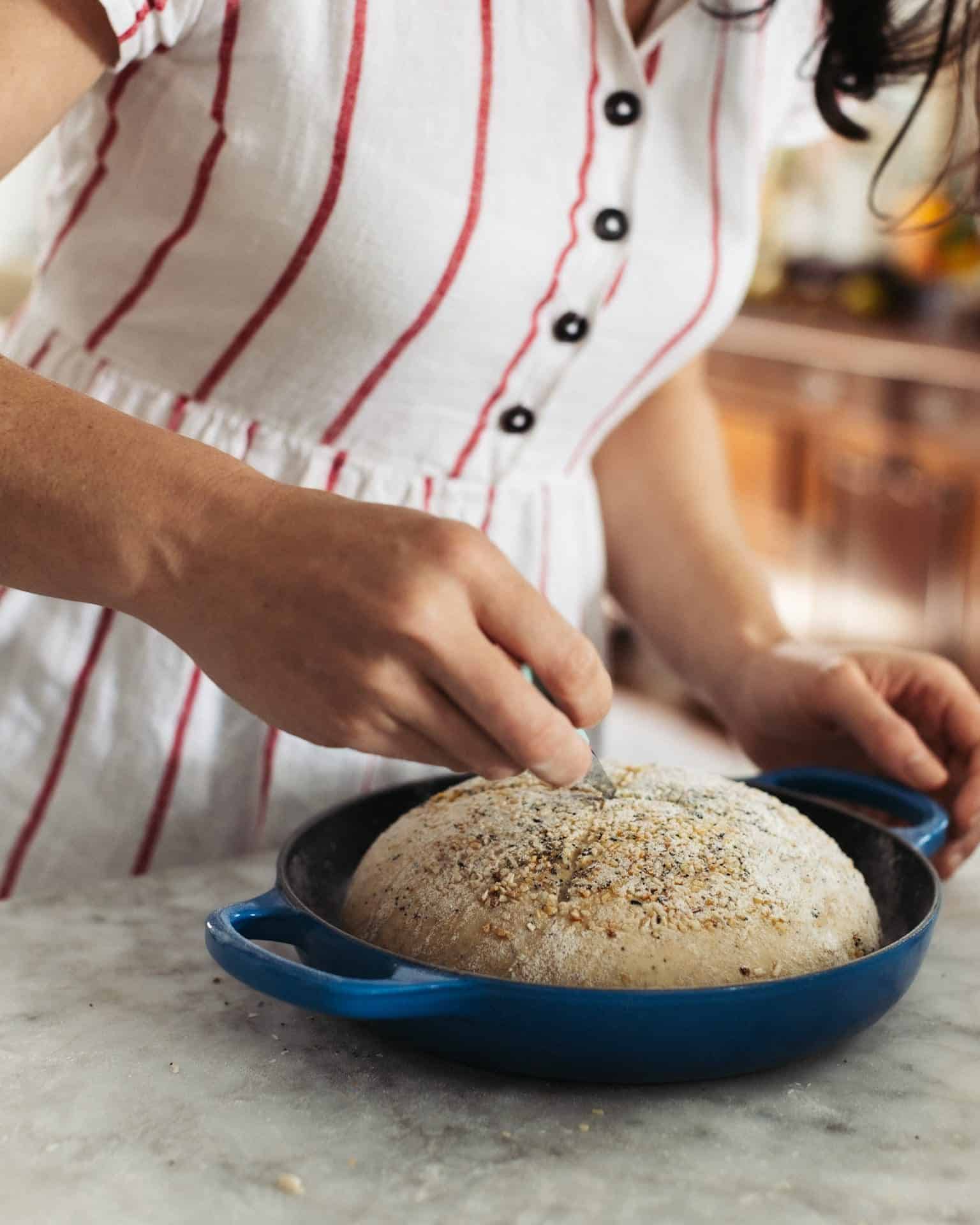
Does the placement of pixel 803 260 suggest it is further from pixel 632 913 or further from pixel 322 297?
pixel 632 913

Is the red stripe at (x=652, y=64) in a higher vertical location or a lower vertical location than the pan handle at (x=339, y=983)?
higher

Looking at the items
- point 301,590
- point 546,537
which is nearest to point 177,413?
point 546,537

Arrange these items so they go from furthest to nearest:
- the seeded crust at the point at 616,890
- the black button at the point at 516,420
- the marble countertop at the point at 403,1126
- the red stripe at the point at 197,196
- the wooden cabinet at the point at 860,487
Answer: the wooden cabinet at the point at 860,487, the black button at the point at 516,420, the red stripe at the point at 197,196, the seeded crust at the point at 616,890, the marble countertop at the point at 403,1126

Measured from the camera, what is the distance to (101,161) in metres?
0.90

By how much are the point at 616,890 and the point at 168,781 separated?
1.42 feet

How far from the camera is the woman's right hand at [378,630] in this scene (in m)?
0.58

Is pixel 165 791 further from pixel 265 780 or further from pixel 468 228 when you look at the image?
pixel 468 228

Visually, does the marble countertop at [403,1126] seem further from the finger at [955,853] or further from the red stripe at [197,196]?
the red stripe at [197,196]

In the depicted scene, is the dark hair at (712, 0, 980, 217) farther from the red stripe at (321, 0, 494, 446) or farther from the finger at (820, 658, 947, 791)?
the finger at (820, 658, 947, 791)

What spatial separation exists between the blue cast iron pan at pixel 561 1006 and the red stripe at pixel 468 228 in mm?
383

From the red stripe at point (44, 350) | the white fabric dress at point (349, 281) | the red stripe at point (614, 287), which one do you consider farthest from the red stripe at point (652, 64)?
the red stripe at point (44, 350)

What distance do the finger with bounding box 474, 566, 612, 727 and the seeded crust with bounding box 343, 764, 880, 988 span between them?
10cm

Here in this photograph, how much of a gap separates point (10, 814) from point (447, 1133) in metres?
0.52

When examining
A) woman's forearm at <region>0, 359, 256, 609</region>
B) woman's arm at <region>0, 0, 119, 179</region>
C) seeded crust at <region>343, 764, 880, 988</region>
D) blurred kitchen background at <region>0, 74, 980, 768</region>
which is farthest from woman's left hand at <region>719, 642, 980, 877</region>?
blurred kitchen background at <region>0, 74, 980, 768</region>
